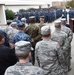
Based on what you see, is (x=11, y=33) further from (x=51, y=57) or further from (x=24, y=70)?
(x=24, y=70)

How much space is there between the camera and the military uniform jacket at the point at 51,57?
13.9 feet

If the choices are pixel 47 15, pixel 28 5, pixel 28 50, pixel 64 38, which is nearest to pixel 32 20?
pixel 64 38

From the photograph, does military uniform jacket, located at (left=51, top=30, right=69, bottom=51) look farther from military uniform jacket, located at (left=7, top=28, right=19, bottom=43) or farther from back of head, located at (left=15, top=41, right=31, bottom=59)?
back of head, located at (left=15, top=41, right=31, bottom=59)

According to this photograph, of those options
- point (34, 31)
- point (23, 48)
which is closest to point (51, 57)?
point (23, 48)

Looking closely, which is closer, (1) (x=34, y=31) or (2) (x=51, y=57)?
(2) (x=51, y=57)

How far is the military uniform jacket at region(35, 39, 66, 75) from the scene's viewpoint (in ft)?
13.9

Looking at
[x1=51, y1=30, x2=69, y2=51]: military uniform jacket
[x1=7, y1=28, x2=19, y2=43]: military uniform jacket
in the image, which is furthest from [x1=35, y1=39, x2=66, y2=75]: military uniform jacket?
[x1=7, y1=28, x2=19, y2=43]: military uniform jacket

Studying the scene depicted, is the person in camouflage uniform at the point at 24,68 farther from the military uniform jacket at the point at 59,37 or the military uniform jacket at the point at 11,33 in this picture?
the military uniform jacket at the point at 11,33

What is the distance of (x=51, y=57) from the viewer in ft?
14.0

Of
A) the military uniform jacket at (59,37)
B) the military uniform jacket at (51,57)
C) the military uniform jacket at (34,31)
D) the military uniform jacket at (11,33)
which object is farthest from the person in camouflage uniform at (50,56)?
the military uniform jacket at (11,33)

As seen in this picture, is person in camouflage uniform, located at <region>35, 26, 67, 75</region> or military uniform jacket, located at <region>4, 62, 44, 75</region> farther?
person in camouflage uniform, located at <region>35, 26, 67, 75</region>

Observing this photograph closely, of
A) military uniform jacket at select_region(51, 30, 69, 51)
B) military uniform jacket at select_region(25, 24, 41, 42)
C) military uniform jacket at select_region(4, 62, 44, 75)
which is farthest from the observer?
military uniform jacket at select_region(25, 24, 41, 42)

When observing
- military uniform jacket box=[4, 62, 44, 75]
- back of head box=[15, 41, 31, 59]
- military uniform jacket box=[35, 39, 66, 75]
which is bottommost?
military uniform jacket box=[35, 39, 66, 75]

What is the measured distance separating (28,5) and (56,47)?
71.2 metres
